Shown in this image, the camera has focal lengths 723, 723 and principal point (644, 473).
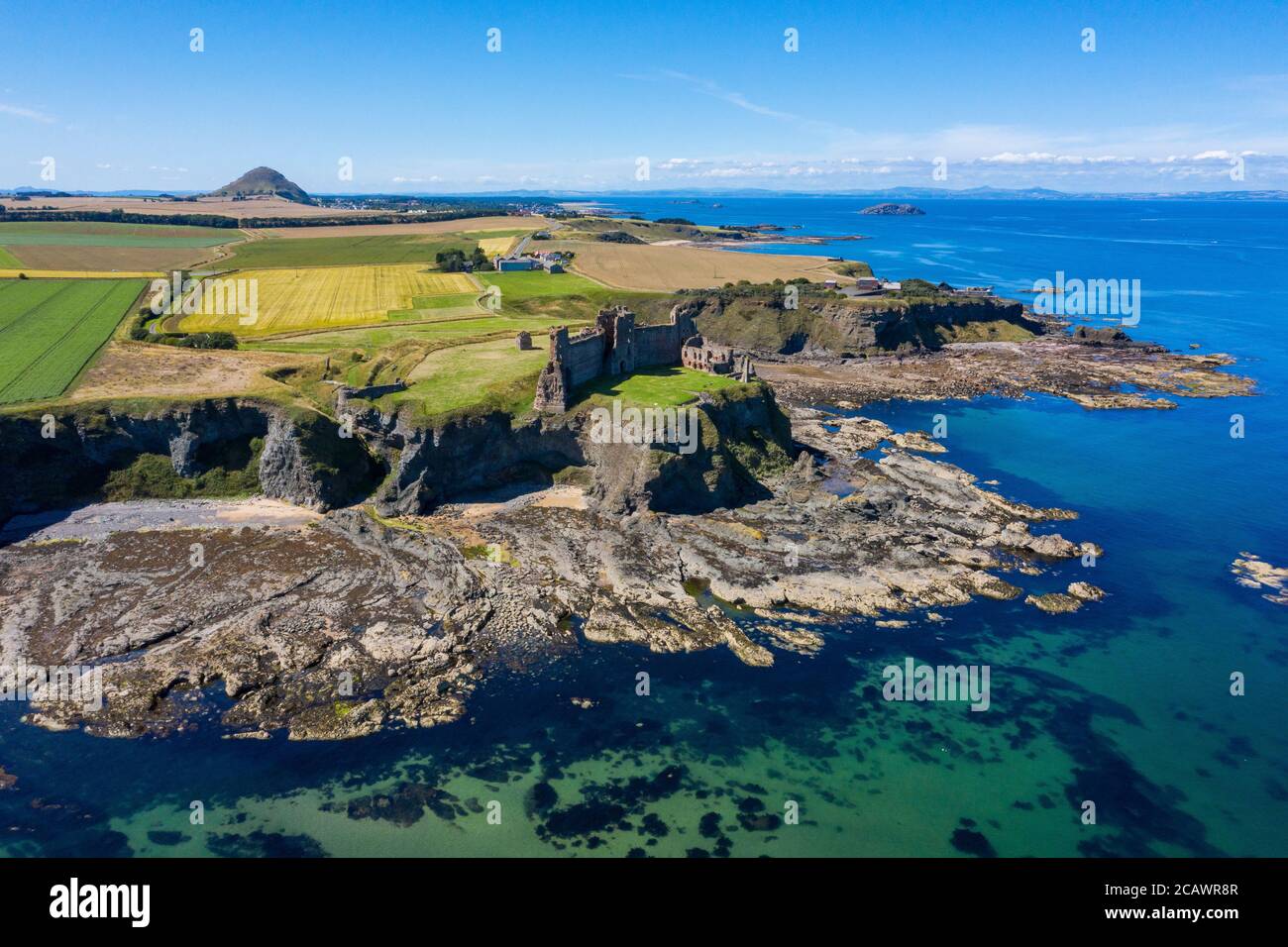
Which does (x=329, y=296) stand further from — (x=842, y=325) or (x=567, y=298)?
(x=842, y=325)

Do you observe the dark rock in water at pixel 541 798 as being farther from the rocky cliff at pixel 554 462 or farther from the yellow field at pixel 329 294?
the yellow field at pixel 329 294

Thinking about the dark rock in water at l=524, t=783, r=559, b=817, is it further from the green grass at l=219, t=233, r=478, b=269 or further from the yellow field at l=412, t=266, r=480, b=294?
the green grass at l=219, t=233, r=478, b=269

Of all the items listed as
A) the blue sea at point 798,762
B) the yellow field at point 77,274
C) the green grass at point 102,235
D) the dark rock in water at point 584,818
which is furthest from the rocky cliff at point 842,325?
the green grass at point 102,235

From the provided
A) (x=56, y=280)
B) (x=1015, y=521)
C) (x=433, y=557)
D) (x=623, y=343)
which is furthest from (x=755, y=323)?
(x=56, y=280)

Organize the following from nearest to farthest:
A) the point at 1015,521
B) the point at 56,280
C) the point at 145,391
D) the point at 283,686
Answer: the point at 283,686
the point at 1015,521
the point at 145,391
the point at 56,280

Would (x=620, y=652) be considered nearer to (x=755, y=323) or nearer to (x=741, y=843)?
(x=741, y=843)

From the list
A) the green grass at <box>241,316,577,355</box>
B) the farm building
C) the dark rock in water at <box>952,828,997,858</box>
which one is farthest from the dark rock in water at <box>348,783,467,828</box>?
the farm building

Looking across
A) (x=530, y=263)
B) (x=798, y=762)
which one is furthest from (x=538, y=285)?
(x=798, y=762)
